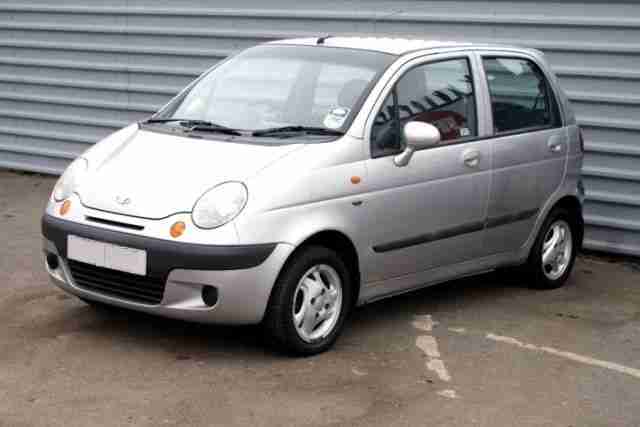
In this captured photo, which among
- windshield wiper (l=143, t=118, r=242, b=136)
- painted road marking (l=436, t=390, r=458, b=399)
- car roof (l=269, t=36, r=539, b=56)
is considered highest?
car roof (l=269, t=36, r=539, b=56)

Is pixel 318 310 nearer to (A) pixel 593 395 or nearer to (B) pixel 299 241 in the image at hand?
(B) pixel 299 241

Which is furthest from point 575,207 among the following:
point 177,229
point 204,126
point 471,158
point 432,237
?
point 177,229

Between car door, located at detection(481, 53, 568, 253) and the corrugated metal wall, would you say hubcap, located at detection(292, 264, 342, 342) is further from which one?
the corrugated metal wall

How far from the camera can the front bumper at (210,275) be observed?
5.73 meters

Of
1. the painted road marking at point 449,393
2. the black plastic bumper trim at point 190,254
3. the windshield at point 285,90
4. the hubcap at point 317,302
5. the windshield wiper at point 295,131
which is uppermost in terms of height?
the windshield at point 285,90

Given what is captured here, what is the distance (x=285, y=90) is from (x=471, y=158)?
1.17m

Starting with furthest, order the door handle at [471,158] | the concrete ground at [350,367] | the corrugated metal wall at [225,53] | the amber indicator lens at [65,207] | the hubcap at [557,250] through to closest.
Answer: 1. the corrugated metal wall at [225,53]
2. the hubcap at [557,250]
3. the door handle at [471,158]
4. the amber indicator lens at [65,207]
5. the concrete ground at [350,367]

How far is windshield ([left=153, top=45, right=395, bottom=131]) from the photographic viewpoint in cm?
658

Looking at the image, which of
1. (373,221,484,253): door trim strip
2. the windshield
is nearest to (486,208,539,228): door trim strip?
(373,221,484,253): door trim strip

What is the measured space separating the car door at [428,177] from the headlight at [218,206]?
0.84m

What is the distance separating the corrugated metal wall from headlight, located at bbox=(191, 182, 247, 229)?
13.7 ft

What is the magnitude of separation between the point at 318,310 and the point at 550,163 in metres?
2.36

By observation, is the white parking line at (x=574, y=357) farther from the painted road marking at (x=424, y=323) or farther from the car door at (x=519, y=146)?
the car door at (x=519, y=146)

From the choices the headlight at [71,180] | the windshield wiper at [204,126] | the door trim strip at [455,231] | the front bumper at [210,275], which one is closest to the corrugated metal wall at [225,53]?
the door trim strip at [455,231]
